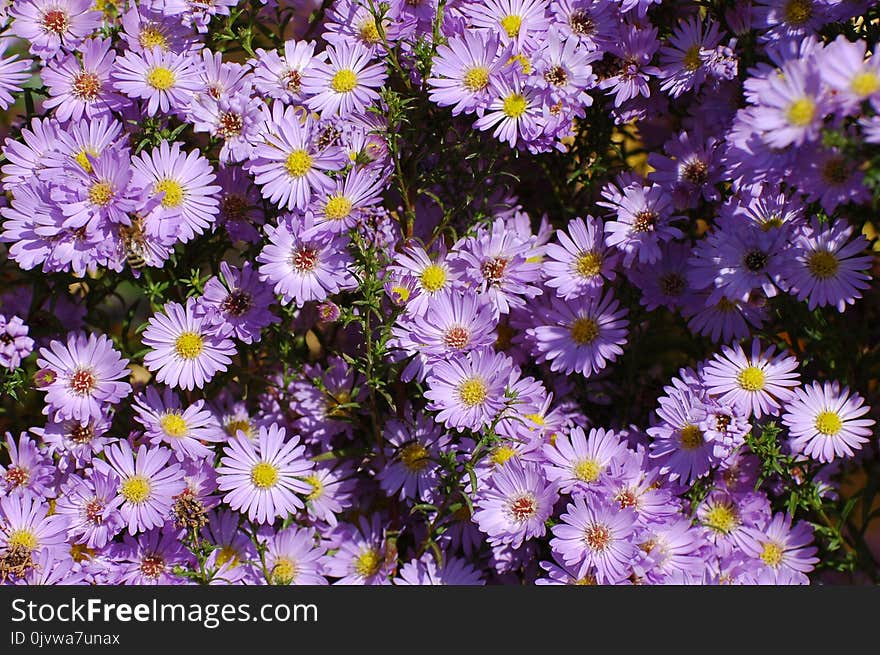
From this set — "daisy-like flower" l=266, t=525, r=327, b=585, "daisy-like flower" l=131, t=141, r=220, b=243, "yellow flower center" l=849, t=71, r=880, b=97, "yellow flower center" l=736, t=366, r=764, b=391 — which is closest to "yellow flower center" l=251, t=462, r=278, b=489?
"daisy-like flower" l=266, t=525, r=327, b=585

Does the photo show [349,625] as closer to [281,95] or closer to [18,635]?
[18,635]

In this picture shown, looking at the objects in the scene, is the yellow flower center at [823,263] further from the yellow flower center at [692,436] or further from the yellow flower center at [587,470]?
the yellow flower center at [587,470]

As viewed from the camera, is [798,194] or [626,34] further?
[626,34]

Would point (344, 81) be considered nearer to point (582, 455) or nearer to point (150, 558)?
Result: point (582, 455)

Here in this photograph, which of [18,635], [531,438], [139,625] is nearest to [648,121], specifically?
[531,438]

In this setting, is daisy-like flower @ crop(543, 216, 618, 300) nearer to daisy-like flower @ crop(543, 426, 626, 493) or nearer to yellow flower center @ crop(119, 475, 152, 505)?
daisy-like flower @ crop(543, 426, 626, 493)
